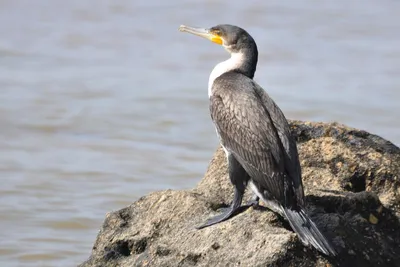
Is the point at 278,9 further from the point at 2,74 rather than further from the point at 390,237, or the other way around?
the point at 390,237

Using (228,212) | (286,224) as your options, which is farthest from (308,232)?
(228,212)

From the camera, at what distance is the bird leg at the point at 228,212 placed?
547 cm

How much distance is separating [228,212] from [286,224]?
324 mm

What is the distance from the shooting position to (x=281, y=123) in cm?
575

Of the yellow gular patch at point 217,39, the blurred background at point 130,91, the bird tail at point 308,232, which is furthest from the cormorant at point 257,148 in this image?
the blurred background at point 130,91

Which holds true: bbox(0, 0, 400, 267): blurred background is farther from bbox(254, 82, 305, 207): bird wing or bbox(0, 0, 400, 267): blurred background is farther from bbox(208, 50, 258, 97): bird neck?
bbox(254, 82, 305, 207): bird wing

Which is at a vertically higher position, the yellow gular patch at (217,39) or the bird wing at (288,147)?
the yellow gular patch at (217,39)

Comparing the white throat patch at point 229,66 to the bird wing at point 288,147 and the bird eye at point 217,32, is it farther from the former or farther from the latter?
the bird wing at point 288,147

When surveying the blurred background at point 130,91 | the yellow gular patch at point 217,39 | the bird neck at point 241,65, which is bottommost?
the bird neck at point 241,65

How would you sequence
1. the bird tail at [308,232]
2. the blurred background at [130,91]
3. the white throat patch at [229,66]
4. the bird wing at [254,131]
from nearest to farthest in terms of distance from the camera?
the bird tail at [308,232] → the bird wing at [254,131] → the white throat patch at [229,66] → the blurred background at [130,91]

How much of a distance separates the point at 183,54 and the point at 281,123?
26.1 ft

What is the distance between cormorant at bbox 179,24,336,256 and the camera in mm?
5469

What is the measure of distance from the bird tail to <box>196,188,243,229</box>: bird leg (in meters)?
0.35

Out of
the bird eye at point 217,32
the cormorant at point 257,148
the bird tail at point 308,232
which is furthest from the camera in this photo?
the bird eye at point 217,32
